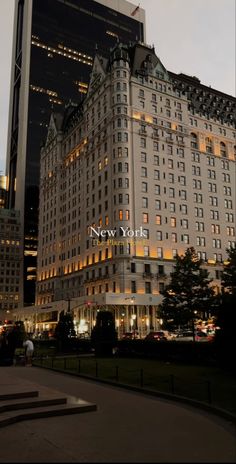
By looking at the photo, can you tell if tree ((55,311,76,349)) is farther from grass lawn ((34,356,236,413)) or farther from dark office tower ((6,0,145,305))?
dark office tower ((6,0,145,305))

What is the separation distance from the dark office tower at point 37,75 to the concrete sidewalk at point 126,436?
462ft

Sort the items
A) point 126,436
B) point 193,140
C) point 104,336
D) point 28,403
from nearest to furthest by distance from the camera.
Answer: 1. point 126,436
2. point 28,403
3. point 104,336
4. point 193,140

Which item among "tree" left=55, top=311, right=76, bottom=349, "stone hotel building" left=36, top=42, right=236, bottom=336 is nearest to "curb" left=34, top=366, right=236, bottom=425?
"tree" left=55, top=311, right=76, bottom=349

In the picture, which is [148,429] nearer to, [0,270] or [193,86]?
[193,86]

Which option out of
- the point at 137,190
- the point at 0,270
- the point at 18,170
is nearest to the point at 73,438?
the point at 137,190

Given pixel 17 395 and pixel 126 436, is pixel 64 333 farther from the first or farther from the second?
pixel 126 436

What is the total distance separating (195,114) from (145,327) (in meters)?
50.5

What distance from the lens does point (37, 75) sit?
172 m

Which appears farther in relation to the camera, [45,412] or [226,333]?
[226,333]

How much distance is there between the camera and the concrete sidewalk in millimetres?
8914

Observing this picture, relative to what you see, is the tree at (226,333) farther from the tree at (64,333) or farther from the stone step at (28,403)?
the tree at (64,333)

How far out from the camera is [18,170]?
162750 millimetres

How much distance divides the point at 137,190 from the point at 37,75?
→ 112 metres

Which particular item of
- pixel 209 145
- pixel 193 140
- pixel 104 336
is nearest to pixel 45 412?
pixel 104 336
